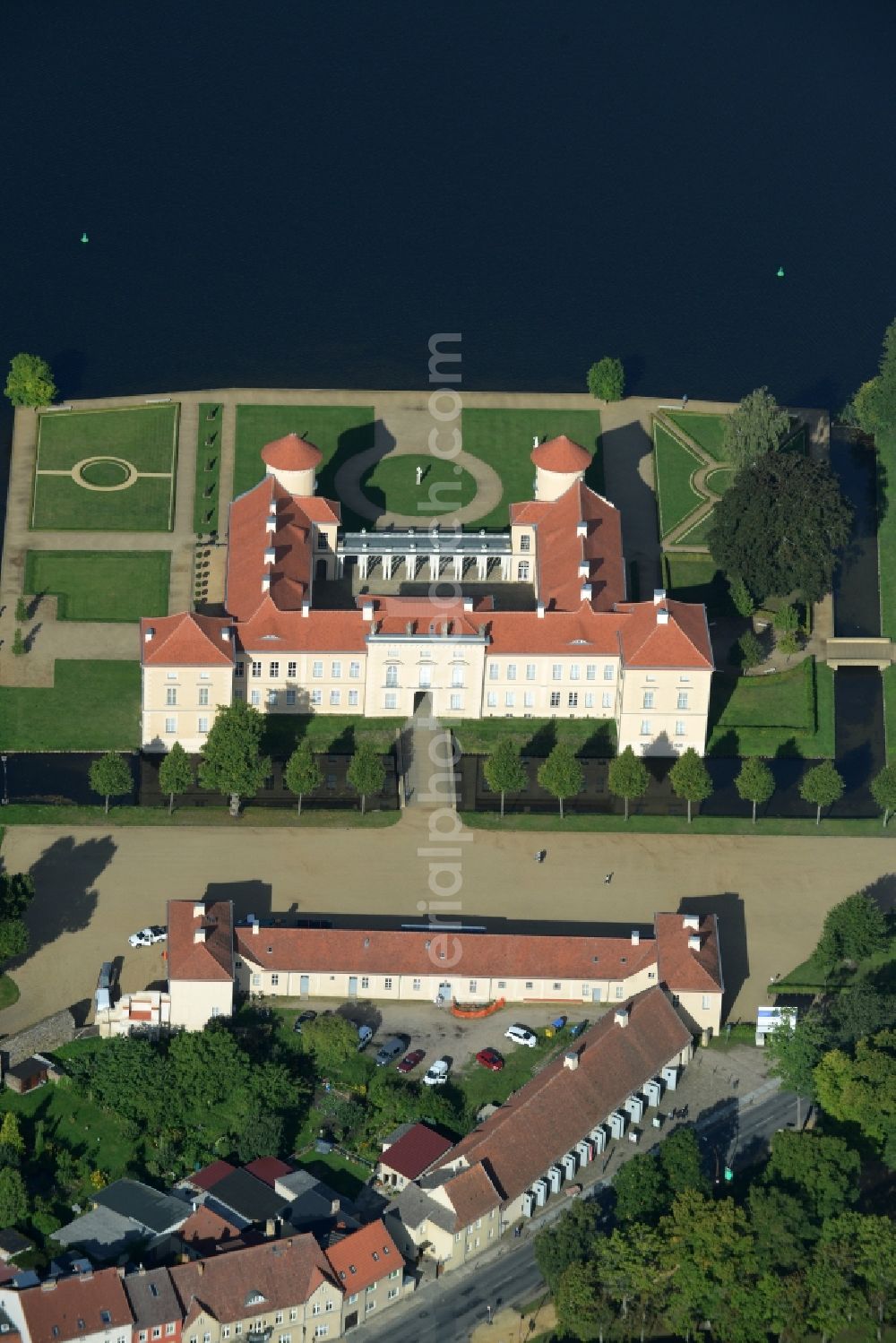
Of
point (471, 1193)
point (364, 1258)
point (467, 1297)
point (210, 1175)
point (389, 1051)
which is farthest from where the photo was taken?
point (389, 1051)

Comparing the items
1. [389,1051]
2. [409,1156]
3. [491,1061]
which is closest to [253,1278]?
[409,1156]

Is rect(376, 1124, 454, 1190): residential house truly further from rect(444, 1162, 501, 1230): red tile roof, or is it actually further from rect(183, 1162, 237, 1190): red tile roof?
rect(183, 1162, 237, 1190): red tile roof

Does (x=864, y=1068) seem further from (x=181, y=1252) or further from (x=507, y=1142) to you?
(x=181, y=1252)

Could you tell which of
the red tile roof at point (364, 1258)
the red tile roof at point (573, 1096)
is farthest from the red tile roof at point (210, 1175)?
the red tile roof at point (573, 1096)

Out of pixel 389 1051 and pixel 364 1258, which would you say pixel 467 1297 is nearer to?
pixel 364 1258

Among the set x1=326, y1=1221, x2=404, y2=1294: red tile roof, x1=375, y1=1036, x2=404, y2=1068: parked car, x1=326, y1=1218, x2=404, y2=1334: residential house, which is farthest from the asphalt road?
x1=375, y1=1036, x2=404, y2=1068: parked car

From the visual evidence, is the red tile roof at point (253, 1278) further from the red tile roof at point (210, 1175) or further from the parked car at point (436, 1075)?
the parked car at point (436, 1075)
